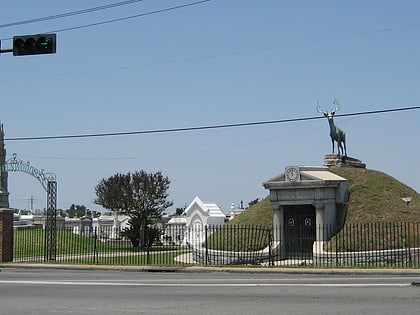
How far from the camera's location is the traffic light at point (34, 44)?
19.0m

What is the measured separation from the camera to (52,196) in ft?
123

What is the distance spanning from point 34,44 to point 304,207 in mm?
21026

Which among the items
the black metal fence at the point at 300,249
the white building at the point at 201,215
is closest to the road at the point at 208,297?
the black metal fence at the point at 300,249

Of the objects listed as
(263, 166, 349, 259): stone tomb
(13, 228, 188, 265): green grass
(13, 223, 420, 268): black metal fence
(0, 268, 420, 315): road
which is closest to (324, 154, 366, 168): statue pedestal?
(263, 166, 349, 259): stone tomb

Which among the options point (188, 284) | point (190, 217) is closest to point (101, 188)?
point (190, 217)

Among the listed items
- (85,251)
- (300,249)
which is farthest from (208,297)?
(85,251)

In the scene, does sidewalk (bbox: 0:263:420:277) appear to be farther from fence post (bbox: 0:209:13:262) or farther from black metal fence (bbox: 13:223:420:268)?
black metal fence (bbox: 13:223:420:268)

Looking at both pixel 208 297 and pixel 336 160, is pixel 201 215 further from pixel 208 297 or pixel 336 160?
pixel 208 297

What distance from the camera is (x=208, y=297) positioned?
16.2 metres

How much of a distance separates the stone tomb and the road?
15.4m

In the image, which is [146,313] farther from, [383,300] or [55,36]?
[55,36]

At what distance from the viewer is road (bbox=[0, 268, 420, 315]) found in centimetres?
1387

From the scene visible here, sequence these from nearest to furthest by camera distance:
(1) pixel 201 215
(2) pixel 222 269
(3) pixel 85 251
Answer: (2) pixel 222 269 < (3) pixel 85 251 < (1) pixel 201 215

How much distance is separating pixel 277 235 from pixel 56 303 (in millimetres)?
22030
